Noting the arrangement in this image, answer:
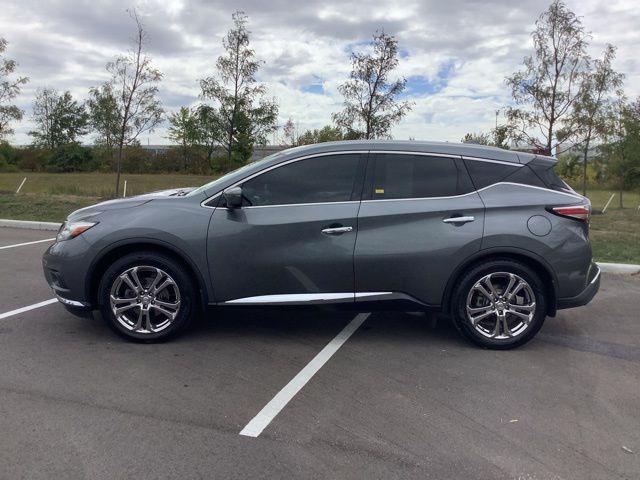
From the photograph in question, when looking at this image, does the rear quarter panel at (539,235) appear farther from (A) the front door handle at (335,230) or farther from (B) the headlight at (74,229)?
(B) the headlight at (74,229)

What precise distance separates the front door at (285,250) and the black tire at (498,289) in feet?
3.01

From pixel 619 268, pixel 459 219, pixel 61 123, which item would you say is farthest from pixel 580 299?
pixel 61 123

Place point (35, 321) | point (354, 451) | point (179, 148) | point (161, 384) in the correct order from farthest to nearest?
point (179, 148), point (35, 321), point (161, 384), point (354, 451)

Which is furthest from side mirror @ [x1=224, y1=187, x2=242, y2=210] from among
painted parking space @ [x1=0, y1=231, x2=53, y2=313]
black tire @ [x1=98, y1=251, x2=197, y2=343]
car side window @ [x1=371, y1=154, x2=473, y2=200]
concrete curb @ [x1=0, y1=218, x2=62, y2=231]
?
concrete curb @ [x1=0, y1=218, x2=62, y2=231]

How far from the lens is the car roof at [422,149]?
4738mm

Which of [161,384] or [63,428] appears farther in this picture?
[161,384]

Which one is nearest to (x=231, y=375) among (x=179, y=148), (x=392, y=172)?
(x=392, y=172)

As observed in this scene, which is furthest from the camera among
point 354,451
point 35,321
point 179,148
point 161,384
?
point 179,148

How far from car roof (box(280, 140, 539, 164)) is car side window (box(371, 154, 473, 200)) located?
8 cm

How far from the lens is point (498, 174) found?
4.70 m

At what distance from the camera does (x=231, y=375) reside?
4062 millimetres

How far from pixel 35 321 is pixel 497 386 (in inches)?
163

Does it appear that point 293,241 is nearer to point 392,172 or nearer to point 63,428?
point 392,172

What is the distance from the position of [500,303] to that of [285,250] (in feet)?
6.00
